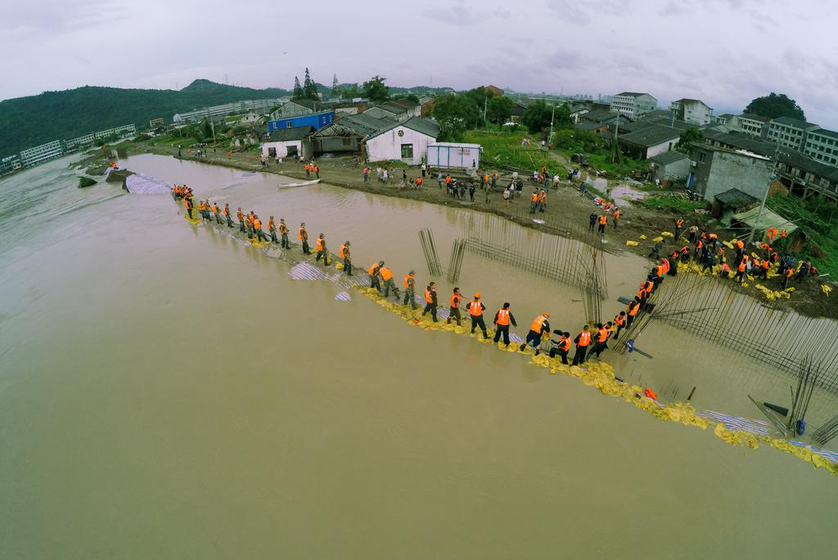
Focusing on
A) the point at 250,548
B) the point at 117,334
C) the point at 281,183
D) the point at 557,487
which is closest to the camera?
the point at 250,548

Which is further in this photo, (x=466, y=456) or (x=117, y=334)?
Result: (x=117, y=334)

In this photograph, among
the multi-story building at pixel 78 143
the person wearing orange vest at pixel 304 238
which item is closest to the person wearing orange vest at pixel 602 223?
the person wearing orange vest at pixel 304 238

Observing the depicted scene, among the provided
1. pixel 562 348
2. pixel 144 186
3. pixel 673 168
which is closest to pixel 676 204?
pixel 673 168

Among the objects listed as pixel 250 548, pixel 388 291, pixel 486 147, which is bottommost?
pixel 250 548

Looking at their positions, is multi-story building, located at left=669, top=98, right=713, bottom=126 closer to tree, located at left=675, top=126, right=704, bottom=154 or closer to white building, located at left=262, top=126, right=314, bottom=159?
tree, located at left=675, top=126, right=704, bottom=154

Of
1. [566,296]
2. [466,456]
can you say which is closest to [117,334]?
[466,456]

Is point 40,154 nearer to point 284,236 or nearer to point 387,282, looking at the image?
point 284,236

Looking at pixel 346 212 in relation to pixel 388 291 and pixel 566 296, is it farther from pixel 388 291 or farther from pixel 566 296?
pixel 566 296
